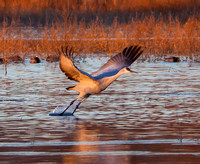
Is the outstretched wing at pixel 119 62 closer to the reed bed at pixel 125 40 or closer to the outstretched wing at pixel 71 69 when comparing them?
the outstretched wing at pixel 71 69

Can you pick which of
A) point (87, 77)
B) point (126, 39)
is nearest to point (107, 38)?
Answer: point (126, 39)

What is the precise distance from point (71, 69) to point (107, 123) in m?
1.21

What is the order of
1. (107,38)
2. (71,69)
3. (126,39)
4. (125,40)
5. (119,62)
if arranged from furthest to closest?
(107,38), (126,39), (125,40), (119,62), (71,69)

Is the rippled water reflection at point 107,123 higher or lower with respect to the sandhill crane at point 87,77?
lower

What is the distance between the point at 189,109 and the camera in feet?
40.2

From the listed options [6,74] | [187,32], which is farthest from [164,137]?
[187,32]

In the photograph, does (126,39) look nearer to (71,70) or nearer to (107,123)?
(71,70)

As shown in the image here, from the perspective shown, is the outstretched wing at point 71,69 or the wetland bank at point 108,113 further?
the outstretched wing at point 71,69

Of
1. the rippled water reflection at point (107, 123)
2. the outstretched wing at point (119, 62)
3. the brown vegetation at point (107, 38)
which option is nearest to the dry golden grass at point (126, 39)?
the brown vegetation at point (107, 38)

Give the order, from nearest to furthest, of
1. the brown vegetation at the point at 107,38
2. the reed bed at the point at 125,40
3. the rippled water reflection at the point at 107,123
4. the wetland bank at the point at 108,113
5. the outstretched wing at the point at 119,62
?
1. the rippled water reflection at the point at 107,123
2. the wetland bank at the point at 108,113
3. the outstretched wing at the point at 119,62
4. the brown vegetation at the point at 107,38
5. the reed bed at the point at 125,40

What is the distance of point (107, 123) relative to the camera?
10664mm

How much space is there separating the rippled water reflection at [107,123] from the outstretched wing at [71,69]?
69 centimetres

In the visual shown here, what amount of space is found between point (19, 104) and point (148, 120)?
3218mm

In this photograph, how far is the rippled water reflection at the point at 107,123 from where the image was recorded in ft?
26.3
